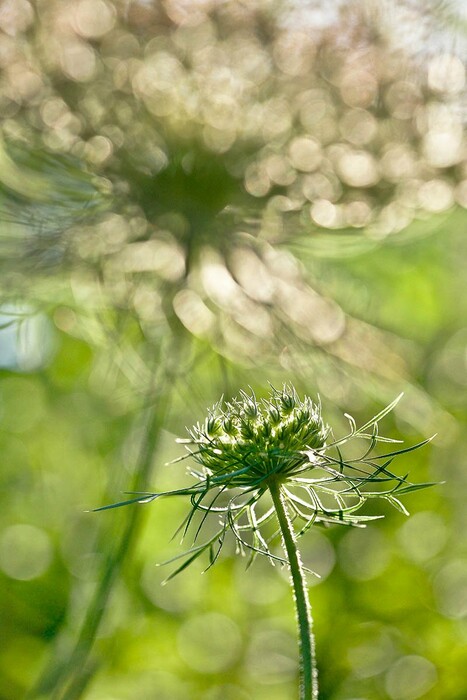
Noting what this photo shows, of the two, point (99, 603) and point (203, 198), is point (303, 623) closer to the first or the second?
point (99, 603)

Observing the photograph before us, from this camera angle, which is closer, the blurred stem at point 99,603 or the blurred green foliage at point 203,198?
the blurred stem at point 99,603

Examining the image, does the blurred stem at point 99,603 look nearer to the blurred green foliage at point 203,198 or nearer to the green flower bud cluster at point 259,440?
the blurred green foliage at point 203,198

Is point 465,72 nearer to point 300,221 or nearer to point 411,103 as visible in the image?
point 411,103

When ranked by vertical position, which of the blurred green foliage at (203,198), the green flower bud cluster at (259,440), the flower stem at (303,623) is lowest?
the flower stem at (303,623)

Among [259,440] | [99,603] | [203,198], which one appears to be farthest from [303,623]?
[203,198]

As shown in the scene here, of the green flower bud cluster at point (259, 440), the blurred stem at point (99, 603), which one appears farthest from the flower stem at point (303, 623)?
the blurred stem at point (99, 603)

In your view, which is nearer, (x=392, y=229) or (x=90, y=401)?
(x=392, y=229)

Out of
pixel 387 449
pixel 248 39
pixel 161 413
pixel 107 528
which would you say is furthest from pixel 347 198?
pixel 387 449
